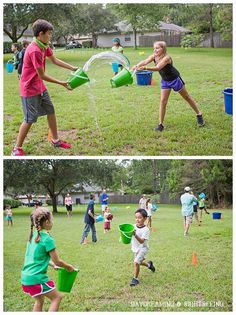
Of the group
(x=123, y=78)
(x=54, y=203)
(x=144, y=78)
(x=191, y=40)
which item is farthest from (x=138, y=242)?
(x=191, y=40)

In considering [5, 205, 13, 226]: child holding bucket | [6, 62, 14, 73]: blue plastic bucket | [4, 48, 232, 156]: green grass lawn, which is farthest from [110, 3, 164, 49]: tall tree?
[5, 205, 13, 226]: child holding bucket

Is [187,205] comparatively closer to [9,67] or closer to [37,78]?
[37,78]

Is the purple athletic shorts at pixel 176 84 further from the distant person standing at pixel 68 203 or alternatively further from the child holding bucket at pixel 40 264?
the distant person standing at pixel 68 203

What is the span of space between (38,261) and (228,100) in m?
2.88

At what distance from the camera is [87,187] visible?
7.14 meters

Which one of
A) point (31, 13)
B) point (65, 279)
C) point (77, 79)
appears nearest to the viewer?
point (65, 279)

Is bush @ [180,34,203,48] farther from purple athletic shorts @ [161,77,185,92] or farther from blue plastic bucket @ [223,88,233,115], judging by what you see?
purple athletic shorts @ [161,77,185,92]

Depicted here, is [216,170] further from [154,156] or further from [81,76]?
[81,76]

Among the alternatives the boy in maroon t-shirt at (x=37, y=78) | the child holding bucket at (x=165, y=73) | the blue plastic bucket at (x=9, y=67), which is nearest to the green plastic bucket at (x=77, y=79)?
the boy in maroon t-shirt at (x=37, y=78)

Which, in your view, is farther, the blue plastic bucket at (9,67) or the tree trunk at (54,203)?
the blue plastic bucket at (9,67)

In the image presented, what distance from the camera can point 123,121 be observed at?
4680 mm

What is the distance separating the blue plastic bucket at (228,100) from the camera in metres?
4.46

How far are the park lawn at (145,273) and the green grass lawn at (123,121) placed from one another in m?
1.06

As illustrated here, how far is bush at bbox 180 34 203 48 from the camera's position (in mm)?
9916
